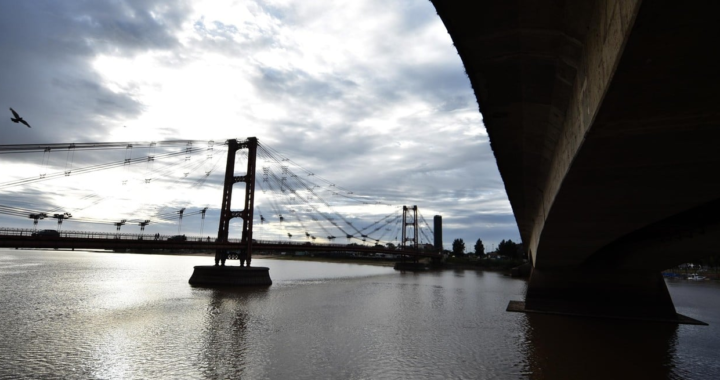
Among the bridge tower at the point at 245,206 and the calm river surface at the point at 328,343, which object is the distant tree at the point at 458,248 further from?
the calm river surface at the point at 328,343

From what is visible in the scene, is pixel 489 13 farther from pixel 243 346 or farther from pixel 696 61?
pixel 243 346

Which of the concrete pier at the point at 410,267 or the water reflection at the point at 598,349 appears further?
the concrete pier at the point at 410,267

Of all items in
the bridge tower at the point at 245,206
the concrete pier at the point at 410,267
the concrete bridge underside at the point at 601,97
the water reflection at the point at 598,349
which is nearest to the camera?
the concrete bridge underside at the point at 601,97

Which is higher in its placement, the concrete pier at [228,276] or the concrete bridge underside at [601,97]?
the concrete bridge underside at [601,97]

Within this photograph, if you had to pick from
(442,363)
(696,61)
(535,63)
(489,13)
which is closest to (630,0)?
(696,61)

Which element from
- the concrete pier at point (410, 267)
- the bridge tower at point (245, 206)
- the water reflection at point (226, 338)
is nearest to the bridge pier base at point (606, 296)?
the water reflection at point (226, 338)

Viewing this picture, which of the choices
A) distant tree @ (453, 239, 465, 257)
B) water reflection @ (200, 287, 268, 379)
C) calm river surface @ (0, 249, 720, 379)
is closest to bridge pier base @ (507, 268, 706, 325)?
calm river surface @ (0, 249, 720, 379)

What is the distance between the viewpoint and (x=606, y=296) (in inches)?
1033

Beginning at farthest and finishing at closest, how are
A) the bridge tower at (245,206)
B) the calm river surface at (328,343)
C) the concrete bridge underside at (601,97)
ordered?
1. the bridge tower at (245,206)
2. the calm river surface at (328,343)
3. the concrete bridge underside at (601,97)

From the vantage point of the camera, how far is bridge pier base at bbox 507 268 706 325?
83.2 ft

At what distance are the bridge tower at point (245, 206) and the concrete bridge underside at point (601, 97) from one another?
43.6 meters

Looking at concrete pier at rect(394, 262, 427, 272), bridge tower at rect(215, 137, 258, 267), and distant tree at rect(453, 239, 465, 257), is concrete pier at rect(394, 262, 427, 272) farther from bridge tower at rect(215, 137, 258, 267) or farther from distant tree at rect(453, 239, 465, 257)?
distant tree at rect(453, 239, 465, 257)

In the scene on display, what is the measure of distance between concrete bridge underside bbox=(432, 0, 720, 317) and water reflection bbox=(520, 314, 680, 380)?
18.0 ft

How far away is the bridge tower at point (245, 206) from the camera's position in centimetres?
5169
